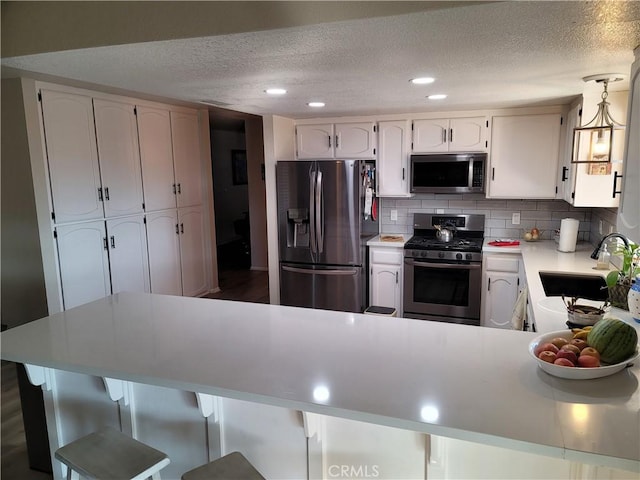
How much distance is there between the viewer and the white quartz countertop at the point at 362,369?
46.4 inches

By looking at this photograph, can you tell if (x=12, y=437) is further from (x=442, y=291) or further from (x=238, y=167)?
(x=238, y=167)

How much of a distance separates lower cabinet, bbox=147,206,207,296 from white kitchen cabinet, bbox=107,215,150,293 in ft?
0.33

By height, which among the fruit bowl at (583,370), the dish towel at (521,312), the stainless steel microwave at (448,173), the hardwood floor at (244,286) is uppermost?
the stainless steel microwave at (448,173)

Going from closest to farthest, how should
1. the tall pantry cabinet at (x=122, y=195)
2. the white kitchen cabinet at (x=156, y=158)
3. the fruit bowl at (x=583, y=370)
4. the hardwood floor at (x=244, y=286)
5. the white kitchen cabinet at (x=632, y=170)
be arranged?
the fruit bowl at (x=583, y=370)
the white kitchen cabinet at (x=632, y=170)
the tall pantry cabinet at (x=122, y=195)
the white kitchen cabinet at (x=156, y=158)
the hardwood floor at (x=244, y=286)

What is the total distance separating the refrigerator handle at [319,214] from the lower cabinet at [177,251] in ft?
5.49

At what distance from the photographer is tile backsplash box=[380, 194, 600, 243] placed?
13.2 feet

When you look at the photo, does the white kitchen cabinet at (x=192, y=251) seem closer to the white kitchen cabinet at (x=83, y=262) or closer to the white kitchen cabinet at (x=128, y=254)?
the white kitchen cabinet at (x=128, y=254)

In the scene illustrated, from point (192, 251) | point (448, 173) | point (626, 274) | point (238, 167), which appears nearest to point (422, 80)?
point (626, 274)

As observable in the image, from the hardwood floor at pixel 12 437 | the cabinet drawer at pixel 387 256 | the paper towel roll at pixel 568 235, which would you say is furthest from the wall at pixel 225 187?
the paper towel roll at pixel 568 235

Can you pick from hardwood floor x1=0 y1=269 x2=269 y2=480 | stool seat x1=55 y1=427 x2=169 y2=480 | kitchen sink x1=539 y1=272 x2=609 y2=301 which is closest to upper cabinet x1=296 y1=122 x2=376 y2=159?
kitchen sink x1=539 y1=272 x2=609 y2=301

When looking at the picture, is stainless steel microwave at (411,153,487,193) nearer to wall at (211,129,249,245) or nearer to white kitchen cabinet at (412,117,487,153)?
white kitchen cabinet at (412,117,487,153)

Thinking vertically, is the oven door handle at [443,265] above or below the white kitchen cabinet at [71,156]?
below

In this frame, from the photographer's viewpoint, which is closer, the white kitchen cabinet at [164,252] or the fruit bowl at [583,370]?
the fruit bowl at [583,370]

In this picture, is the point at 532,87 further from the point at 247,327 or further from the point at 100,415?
the point at 100,415
